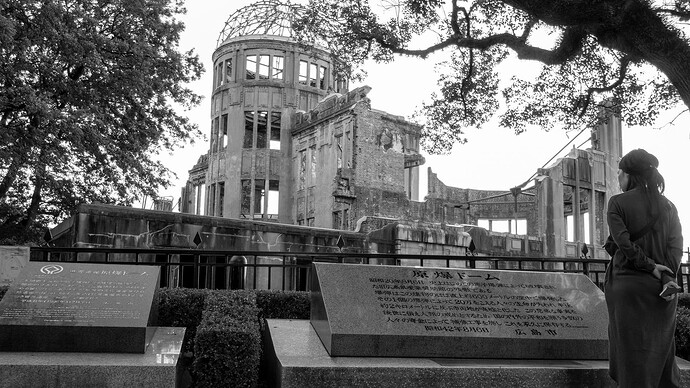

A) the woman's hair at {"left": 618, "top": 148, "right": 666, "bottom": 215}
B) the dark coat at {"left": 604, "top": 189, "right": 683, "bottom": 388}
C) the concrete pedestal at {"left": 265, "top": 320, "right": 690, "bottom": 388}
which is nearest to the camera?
the dark coat at {"left": 604, "top": 189, "right": 683, "bottom": 388}

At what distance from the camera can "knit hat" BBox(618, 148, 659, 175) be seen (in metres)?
5.91

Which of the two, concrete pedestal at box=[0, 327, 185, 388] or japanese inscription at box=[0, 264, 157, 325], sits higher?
japanese inscription at box=[0, 264, 157, 325]

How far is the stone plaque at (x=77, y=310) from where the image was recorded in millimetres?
6699

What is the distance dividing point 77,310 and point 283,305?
3537mm

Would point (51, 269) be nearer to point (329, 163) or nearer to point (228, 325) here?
point (228, 325)

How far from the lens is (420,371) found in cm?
625

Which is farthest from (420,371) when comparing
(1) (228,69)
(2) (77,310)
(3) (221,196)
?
(1) (228,69)

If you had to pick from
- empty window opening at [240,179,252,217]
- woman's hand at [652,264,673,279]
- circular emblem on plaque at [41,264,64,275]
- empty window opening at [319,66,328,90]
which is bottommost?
circular emblem on plaque at [41,264,64,275]

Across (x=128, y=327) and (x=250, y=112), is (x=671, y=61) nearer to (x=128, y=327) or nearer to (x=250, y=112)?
(x=128, y=327)

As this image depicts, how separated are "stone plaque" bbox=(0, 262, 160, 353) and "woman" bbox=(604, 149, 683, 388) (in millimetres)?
4500

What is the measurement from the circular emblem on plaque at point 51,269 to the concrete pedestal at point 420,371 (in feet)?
8.76

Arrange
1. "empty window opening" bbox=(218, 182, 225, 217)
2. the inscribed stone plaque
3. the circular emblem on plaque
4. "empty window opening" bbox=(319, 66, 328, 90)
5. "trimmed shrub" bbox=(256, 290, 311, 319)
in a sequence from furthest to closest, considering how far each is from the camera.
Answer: "empty window opening" bbox=(319, 66, 328, 90), "empty window opening" bbox=(218, 182, 225, 217), "trimmed shrub" bbox=(256, 290, 311, 319), the circular emblem on plaque, the inscribed stone plaque

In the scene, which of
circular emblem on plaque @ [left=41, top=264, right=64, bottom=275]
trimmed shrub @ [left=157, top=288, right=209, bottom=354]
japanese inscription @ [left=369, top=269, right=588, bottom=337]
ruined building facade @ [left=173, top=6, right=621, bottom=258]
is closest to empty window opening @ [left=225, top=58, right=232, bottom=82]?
ruined building facade @ [left=173, top=6, right=621, bottom=258]

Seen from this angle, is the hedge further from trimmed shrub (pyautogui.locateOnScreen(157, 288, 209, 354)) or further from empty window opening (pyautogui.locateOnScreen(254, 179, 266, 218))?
empty window opening (pyautogui.locateOnScreen(254, 179, 266, 218))
